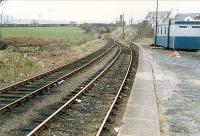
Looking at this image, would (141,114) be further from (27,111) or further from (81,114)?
(27,111)

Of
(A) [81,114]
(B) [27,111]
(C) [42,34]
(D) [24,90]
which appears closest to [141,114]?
(A) [81,114]

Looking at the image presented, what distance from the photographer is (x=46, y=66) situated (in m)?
25.8

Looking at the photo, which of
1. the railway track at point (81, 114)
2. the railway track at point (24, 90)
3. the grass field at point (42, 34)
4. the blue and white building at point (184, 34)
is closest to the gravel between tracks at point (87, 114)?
the railway track at point (81, 114)

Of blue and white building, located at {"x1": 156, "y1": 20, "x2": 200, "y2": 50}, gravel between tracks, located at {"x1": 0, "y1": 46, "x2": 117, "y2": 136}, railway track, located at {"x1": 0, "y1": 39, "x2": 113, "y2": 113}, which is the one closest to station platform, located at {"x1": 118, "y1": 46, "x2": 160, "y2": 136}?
gravel between tracks, located at {"x1": 0, "y1": 46, "x2": 117, "y2": 136}

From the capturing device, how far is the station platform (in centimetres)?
1005

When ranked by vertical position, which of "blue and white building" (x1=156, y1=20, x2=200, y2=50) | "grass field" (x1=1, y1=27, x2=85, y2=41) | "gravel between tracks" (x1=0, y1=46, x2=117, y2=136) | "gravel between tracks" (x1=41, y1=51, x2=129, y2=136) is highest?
"blue and white building" (x1=156, y1=20, x2=200, y2=50)

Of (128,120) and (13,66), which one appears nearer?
(128,120)

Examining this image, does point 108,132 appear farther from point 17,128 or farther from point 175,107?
point 175,107

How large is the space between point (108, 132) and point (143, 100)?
458 cm

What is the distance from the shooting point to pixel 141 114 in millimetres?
→ 12062

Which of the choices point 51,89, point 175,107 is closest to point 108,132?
point 175,107

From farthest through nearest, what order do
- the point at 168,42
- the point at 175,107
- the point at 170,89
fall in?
the point at 168,42, the point at 170,89, the point at 175,107

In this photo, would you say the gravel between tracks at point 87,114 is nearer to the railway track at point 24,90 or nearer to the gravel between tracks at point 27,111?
the gravel between tracks at point 27,111

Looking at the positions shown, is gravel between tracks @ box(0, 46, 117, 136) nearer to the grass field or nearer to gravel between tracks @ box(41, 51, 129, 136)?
gravel between tracks @ box(41, 51, 129, 136)
